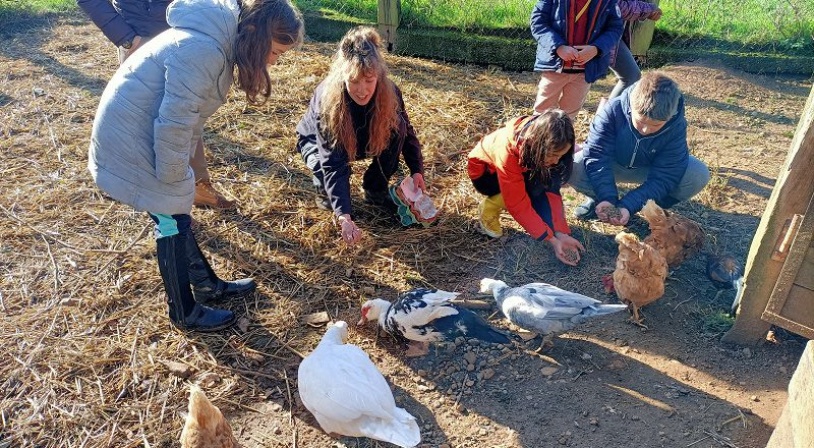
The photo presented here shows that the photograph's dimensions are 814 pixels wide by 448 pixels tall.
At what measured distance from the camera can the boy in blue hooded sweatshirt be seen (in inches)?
147

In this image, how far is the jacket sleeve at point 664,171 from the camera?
3.82m

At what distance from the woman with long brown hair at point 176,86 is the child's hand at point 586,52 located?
2.24 meters

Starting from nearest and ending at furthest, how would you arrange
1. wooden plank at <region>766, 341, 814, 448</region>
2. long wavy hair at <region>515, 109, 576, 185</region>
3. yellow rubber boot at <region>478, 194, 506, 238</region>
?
wooden plank at <region>766, 341, 814, 448</region>, long wavy hair at <region>515, 109, 576, 185</region>, yellow rubber boot at <region>478, 194, 506, 238</region>

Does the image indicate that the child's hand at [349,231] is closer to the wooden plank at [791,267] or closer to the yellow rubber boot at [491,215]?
the yellow rubber boot at [491,215]

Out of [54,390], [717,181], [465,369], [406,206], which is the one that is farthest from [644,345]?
[54,390]

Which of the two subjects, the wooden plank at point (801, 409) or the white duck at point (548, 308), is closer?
the wooden plank at point (801, 409)

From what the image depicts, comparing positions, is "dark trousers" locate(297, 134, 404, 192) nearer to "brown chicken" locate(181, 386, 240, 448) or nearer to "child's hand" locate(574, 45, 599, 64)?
"child's hand" locate(574, 45, 599, 64)

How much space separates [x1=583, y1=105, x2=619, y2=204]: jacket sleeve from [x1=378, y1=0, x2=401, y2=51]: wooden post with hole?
3.71 meters

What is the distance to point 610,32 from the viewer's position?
4234mm

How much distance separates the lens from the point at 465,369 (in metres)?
3.11

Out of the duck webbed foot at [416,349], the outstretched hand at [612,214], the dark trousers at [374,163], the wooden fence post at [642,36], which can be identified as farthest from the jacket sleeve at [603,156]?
the wooden fence post at [642,36]

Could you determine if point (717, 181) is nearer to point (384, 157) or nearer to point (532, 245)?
point (532, 245)

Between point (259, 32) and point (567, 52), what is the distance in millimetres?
2374

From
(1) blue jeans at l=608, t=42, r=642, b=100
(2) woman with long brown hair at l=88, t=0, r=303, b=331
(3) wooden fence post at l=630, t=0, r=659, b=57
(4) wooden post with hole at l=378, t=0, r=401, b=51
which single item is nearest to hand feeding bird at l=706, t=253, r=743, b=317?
(1) blue jeans at l=608, t=42, r=642, b=100
